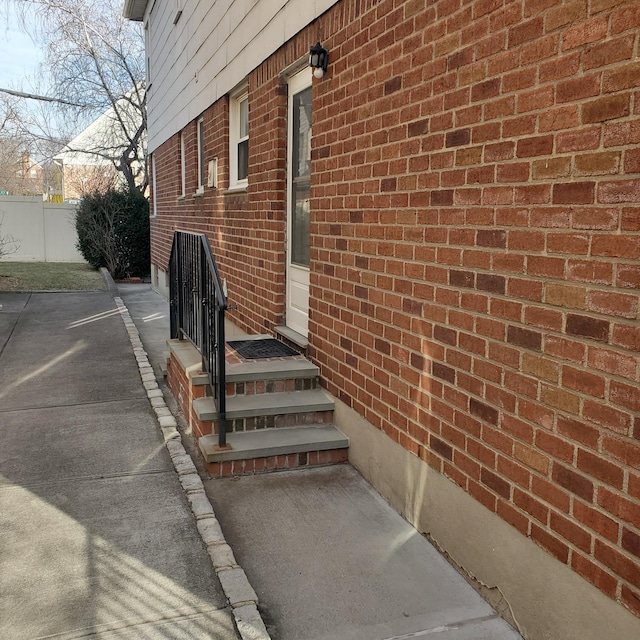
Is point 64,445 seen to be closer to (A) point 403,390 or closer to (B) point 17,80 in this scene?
(A) point 403,390

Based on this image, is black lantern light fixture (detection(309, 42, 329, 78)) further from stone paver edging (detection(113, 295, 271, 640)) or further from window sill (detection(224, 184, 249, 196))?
stone paver edging (detection(113, 295, 271, 640))

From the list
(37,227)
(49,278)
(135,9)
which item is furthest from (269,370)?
(37,227)

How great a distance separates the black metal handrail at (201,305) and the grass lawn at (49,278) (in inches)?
331

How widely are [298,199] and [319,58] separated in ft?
4.20

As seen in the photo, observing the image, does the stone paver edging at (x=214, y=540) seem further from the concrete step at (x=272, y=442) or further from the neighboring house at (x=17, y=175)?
the neighboring house at (x=17, y=175)

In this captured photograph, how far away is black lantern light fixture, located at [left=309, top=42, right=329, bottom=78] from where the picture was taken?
14.7 ft

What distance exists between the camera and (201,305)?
4969 mm

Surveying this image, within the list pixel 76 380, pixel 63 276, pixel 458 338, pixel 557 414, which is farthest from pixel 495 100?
pixel 63 276

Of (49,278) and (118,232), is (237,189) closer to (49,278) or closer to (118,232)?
(49,278)

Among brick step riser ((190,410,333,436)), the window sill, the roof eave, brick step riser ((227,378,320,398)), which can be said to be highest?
the roof eave

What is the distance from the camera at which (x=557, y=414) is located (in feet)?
7.86

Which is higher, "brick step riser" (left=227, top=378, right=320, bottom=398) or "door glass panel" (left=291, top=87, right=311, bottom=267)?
"door glass panel" (left=291, top=87, right=311, bottom=267)

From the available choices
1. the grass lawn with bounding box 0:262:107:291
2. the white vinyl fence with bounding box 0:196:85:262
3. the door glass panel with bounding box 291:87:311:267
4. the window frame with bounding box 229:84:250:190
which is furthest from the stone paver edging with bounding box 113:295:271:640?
the white vinyl fence with bounding box 0:196:85:262

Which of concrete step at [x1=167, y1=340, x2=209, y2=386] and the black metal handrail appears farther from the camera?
concrete step at [x1=167, y1=340, x2=209, y2=386]
